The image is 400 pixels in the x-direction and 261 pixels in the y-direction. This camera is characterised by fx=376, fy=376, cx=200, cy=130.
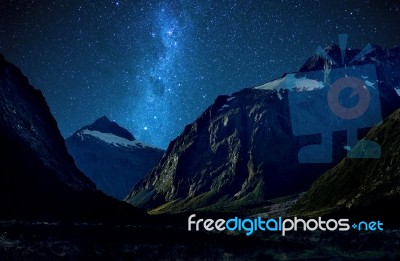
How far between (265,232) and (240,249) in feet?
40.9

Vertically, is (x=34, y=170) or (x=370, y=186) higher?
(x=34, y=170)

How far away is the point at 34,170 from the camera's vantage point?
315 ft

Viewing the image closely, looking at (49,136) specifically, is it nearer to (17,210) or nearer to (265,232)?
(17,210)

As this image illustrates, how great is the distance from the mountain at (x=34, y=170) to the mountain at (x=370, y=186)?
78435 mm

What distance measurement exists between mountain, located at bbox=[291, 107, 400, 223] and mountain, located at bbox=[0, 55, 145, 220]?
78.4 m

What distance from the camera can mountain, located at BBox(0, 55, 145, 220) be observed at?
273 feet

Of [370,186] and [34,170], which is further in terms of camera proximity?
[370,186]

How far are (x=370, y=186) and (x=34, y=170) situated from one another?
4875 inches

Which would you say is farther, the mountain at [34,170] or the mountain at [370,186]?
the mountain at [370,186]

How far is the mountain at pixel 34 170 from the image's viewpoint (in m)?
83.1

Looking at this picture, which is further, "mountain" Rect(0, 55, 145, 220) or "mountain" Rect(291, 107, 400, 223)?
"mountain" Rect(291, 107, 400, 223)

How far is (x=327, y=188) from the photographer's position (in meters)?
195

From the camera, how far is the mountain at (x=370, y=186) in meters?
126

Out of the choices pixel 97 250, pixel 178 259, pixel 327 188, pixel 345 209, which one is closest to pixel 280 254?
pixel 178 259
